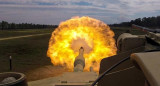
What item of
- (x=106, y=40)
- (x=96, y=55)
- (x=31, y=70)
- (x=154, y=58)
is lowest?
(x=31, y=70)

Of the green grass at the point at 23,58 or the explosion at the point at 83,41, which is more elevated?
the explosion at the point at 83,41

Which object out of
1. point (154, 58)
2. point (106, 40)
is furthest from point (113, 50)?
point (154, 58)

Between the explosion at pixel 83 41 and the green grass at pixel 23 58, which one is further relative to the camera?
the green grass at pixel 23 58

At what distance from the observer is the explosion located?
12836 millimetres

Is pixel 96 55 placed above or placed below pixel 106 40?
below

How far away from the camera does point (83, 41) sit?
1285 cm

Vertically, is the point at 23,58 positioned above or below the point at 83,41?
below

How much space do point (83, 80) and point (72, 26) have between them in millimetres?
7786

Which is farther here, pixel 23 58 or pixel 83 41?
pixel 23 58

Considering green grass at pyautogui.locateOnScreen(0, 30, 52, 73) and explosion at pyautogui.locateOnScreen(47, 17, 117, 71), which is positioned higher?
explosion at pyautogui.locateOnScreen(47, 17, 117, 71)

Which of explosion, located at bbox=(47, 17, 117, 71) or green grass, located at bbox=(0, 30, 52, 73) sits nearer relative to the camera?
explosion, located at bbox=(47, 17, 117, 71)

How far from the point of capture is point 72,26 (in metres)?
13.0

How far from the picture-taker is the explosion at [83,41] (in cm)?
1284

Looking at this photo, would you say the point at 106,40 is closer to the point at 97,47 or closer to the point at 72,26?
the point at 97,47
